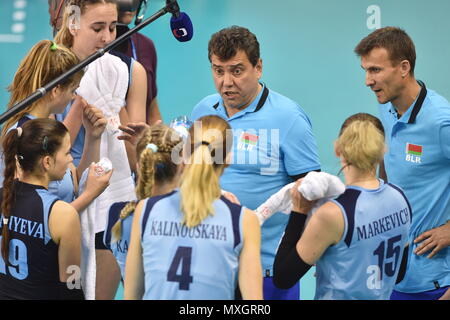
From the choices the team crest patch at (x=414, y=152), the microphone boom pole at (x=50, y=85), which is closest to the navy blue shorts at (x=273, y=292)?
the team crest patch at (x=414, y=152)

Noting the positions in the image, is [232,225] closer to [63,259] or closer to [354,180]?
[354,180]

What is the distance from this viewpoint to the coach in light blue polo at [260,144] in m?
3.10

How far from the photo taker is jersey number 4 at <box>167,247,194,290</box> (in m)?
2.22

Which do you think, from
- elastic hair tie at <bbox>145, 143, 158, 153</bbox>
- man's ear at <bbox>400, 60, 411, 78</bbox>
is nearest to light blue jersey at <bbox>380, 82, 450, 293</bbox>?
man's ear at <bbox>400, 60, 411, 78</bbox>

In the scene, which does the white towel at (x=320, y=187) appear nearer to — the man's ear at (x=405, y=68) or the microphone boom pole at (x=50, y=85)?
the microphone boom pole at (x=50, y=85)

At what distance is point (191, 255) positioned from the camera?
222cm

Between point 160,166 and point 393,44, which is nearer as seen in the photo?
point 160,166

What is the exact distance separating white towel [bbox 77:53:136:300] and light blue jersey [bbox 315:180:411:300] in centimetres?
121

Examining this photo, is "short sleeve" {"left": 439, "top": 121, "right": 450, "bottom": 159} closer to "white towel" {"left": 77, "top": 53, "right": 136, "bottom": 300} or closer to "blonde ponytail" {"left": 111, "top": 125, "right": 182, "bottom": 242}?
"blonde ponytail" {"left": 111, "top": 125, "right": 182, "bottom": 242}

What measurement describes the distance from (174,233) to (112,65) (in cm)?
143

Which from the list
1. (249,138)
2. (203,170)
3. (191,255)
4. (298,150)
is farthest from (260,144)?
(191,255)

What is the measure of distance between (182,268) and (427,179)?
1.34 m

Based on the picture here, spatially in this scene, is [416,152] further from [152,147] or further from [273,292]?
[152,147]

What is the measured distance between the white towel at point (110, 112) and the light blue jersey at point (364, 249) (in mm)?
1211
